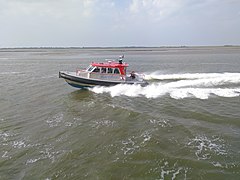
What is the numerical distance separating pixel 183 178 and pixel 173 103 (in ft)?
29.5

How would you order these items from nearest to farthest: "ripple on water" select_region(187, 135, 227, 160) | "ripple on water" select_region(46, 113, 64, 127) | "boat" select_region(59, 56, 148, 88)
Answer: "ripple on water" select_region(187, 135, 227, 160) → "ripple on water" select_region(46, 113, 64, 127) → "boat" select_region(59, 56, 148, 88)

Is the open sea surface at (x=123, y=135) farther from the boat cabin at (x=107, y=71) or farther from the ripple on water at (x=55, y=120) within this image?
the boat cabin at (x=107, y=71)

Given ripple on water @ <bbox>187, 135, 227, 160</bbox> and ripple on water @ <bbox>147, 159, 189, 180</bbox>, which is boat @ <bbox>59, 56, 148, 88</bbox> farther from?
ripple on water @ <bbox>147, 159, 189, 180</bbox>

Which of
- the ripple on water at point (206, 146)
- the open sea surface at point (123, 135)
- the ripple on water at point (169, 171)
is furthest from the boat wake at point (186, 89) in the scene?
the ripple on water at point (169, 171)

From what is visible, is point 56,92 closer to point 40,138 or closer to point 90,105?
A: point 90,105

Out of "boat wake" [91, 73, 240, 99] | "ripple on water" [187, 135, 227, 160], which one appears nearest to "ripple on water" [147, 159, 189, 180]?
"ripple on water" [187, 135, 227, 160]

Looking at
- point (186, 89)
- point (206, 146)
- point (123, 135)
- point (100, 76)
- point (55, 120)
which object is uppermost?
point (100, 76)

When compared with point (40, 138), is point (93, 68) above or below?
above

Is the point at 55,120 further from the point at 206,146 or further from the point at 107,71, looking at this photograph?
the point at 107,71

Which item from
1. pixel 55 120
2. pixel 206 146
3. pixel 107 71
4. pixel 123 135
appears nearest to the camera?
pixel 206 146

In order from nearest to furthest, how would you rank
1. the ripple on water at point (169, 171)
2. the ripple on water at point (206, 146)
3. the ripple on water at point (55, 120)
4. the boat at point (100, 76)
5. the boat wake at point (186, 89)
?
1. the ripple on water at point (169, 171)
2. the ripple on water at point (206, 146)
3. the ripple on water at point (55, 120)
4. the boat wake at point (186, 89)
5. the boat at point (100, 76)

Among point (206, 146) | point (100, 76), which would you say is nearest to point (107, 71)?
point (100, 76)

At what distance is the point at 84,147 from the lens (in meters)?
10.5

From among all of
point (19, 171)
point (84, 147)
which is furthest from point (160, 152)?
point (19, 171)
